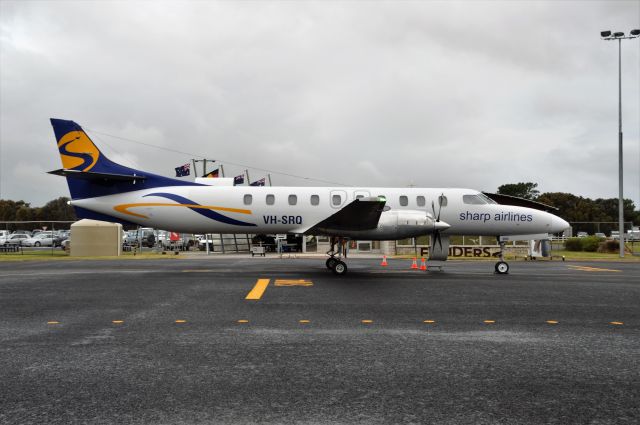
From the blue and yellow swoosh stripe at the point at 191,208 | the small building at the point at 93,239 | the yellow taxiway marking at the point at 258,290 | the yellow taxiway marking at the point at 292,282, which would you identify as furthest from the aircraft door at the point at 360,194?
the small building at the point at 93,239

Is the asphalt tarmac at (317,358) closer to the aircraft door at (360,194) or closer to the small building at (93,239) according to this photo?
the aircraft door at (360,194)

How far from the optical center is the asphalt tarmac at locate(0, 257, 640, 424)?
463 centimetres

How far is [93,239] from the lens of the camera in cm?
3812

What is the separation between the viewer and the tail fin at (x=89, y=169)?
763 inches

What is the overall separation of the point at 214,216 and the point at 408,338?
13020 mm

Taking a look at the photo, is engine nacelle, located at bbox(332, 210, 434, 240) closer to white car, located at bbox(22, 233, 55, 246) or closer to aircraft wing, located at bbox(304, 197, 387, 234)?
aircraft wing, located at bbox(304, 197, 387, 234)

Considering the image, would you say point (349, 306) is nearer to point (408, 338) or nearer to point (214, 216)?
point (408, 338)

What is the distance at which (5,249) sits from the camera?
135 feet

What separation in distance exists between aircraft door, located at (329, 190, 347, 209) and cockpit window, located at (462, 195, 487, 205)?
5392 millimetres

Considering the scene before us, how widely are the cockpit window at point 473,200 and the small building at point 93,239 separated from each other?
28.7 metres

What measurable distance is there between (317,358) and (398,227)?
12.6 meters

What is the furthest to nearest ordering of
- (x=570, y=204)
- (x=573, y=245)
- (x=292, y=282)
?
(x=570, y=204) → (x=573, y=245) → (x=292, y=282)

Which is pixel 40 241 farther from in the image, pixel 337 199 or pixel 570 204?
pixel 570 204

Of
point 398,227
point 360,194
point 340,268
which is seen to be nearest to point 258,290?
point 340,268
